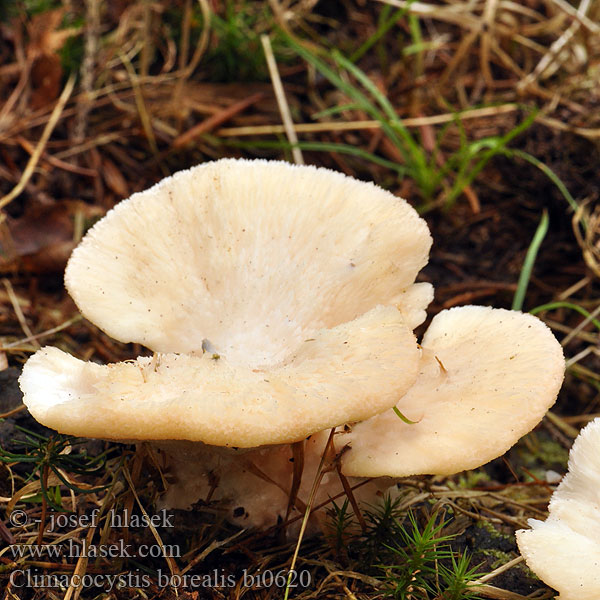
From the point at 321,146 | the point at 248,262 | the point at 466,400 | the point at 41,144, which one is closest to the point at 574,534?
the point at 466,400

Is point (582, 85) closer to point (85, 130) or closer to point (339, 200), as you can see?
point (339, 200)

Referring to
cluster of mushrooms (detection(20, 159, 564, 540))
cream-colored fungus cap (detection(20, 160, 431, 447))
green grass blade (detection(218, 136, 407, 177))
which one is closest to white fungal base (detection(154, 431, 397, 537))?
cluster of mushrooms (detection(20, 159, 564, 540))

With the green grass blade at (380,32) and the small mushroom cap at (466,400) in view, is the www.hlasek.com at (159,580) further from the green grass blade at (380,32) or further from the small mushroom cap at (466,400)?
the green grass blade at (380,32)

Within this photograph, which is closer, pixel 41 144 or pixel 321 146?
pixel 321 146

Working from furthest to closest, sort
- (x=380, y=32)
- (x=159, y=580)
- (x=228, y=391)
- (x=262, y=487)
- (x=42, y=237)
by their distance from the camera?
(x=380, y=32) → (x=42, y=237) → (x=262, y=487) → (x=159, y=580) → (x=228, y=391)

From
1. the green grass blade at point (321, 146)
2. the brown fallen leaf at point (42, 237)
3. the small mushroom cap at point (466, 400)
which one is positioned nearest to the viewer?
the small mushroom cap at point (466, 400)

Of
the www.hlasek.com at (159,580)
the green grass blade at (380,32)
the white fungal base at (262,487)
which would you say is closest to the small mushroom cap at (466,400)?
the white fungal base at (262,487)

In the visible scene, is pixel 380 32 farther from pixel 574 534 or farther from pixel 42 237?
pixel 574 534
